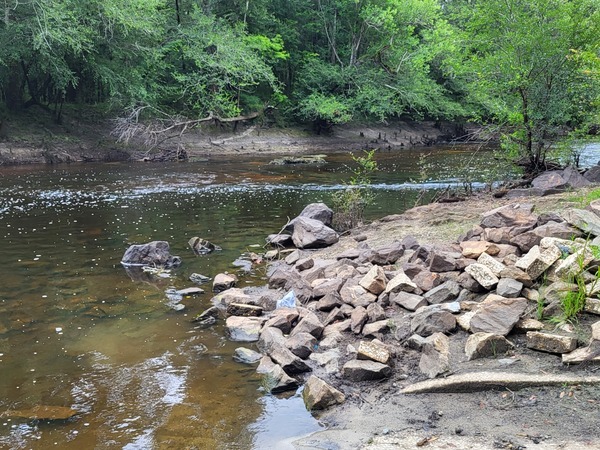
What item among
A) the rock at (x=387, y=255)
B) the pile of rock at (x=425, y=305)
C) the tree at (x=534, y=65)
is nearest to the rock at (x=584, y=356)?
the pile of rock at (x=425, y=305)

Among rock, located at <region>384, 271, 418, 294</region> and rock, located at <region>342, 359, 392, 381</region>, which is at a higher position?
rock, located at <region>384, 271, 418, 294</region>

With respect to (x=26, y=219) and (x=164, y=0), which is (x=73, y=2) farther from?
(x=26, y=219)

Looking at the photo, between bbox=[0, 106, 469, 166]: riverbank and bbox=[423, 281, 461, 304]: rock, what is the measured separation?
937 inches

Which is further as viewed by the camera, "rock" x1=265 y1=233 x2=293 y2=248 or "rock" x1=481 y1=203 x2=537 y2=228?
"rock" x1=265 y1=233 x2=293 y2=248

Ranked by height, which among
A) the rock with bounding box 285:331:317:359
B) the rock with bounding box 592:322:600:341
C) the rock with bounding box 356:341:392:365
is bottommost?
the rock with bounding box 285:331:317:359

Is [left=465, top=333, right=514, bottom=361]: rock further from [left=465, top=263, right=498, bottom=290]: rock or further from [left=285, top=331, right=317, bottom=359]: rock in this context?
[left=285, top=331, right=317, bottom=359]: rock

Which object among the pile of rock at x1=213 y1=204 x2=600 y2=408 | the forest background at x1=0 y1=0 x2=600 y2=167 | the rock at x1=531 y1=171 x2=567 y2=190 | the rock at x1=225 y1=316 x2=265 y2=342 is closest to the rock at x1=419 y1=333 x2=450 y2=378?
the pile of rock at x1=213 y1=204 x2=600 y2=408

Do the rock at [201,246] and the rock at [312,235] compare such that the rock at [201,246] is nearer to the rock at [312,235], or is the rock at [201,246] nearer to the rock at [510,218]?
the rock at [312,235]

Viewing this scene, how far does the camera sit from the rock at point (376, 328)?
5.96 meters

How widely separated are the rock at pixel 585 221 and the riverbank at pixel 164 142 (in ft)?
78.2

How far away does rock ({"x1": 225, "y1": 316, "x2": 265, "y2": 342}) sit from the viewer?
6.68 metres

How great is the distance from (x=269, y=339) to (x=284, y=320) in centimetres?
38

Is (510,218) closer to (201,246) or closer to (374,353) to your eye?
(374,353)

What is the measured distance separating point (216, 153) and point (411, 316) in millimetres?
25919
